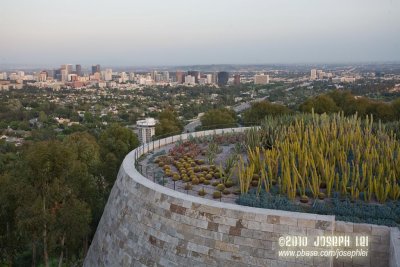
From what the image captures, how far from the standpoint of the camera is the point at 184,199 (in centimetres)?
973

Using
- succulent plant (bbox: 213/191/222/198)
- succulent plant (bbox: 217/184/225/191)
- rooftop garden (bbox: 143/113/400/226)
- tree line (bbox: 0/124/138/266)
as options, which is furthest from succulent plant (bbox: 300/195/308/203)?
tree line (bbox: 0/124/138/266)

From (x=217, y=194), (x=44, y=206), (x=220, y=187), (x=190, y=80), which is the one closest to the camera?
(x=217, y=194)

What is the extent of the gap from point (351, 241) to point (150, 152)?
415 inches

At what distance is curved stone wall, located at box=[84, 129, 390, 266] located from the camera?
8344mm

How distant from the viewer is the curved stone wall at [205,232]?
27.4ft

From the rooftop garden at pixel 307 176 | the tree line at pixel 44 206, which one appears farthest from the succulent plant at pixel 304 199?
the tree line at pixel 44 206

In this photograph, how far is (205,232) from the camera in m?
9.25

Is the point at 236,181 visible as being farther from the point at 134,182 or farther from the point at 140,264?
the point at 140,264

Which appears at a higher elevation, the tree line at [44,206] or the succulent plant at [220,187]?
the succulent plant at [220,187]

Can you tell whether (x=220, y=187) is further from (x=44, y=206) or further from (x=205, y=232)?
(x=44, y=206)

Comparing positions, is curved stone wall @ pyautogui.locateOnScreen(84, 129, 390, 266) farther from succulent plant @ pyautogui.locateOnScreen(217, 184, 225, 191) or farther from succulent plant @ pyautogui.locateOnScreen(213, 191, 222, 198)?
succulent plant @ pyautogui.locateOnScreen(217, 184, 225, 191)

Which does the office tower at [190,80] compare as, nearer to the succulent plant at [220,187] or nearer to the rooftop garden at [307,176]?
the rooftop garden at [307,176]

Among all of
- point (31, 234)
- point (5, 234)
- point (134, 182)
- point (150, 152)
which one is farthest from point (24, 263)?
point (134, 182)

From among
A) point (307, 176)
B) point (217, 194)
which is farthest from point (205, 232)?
point (307, 176)
